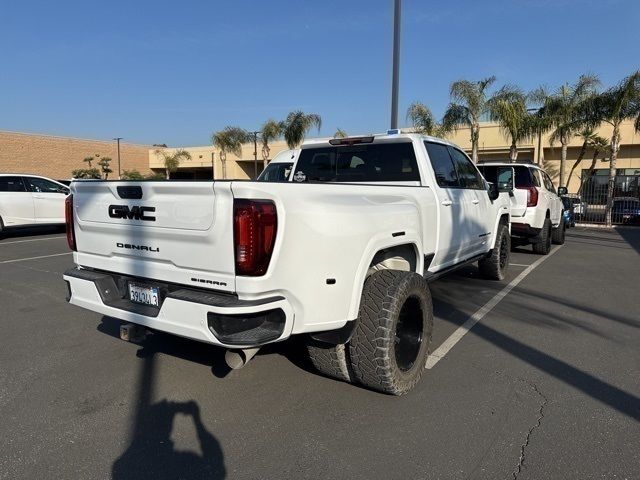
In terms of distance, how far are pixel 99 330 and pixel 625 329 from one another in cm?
567

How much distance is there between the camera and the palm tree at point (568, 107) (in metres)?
20.8

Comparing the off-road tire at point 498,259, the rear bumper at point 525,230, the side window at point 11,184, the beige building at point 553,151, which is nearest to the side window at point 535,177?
the rear bumper at point 525,230

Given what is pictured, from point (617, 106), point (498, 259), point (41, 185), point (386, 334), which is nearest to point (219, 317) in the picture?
point (386, 334)

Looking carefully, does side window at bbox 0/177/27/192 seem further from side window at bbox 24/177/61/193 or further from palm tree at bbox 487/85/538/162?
palm tree at bbox 487/85/538/162

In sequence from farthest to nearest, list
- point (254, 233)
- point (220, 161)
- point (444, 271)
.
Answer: point (220, 161), point (444, 271), point (254, 233)

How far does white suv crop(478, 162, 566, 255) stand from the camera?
9.54m

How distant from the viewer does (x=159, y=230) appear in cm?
314

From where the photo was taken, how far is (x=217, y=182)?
2801 mm

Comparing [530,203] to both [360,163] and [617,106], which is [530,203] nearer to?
[360,163]

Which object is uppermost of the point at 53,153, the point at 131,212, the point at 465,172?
the point at 53,153

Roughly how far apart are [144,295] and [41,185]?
13.2 meters

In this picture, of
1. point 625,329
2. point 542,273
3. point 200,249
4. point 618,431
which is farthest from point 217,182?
point 542,273

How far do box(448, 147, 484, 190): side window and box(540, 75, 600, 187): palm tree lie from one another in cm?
1726

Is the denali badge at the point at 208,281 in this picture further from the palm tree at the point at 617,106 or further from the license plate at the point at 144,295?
the palm tree at the point at 617,106
